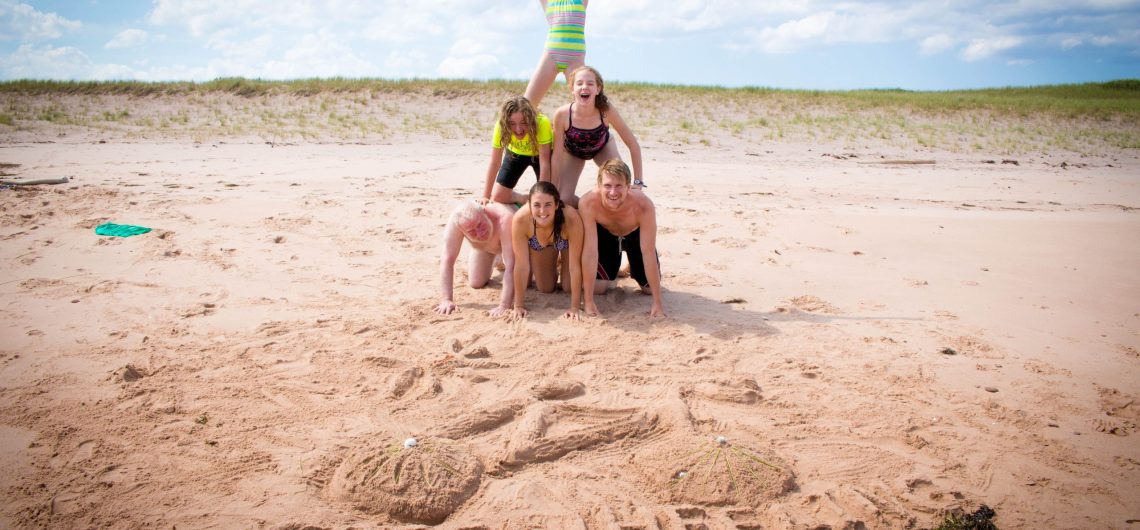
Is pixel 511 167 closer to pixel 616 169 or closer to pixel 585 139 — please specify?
pixel 585 139

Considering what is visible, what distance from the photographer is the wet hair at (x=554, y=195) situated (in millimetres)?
4066

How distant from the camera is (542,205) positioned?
160 inches

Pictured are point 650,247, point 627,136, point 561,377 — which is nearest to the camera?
point 561,377

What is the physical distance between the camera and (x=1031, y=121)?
16.4 m

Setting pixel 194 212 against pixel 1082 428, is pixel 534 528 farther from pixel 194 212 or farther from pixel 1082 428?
pixel 194 212

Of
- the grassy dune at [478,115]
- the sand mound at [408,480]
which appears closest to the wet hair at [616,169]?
the sand mound at [408,480]

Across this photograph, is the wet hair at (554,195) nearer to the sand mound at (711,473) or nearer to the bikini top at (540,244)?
the bikini top at (540,244)

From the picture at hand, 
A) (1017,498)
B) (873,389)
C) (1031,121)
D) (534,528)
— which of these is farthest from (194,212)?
(1031,121)

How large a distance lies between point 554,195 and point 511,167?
2.35 ft

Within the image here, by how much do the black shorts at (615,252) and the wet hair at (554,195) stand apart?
0.32 m

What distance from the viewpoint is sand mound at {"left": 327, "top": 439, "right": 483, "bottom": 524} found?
2.35 meters

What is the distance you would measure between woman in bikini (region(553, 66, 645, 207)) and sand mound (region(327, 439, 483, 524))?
2.33 m

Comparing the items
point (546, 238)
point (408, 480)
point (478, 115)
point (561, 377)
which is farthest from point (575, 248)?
point (478, 115)

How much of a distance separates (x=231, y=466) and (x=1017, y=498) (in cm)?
293
